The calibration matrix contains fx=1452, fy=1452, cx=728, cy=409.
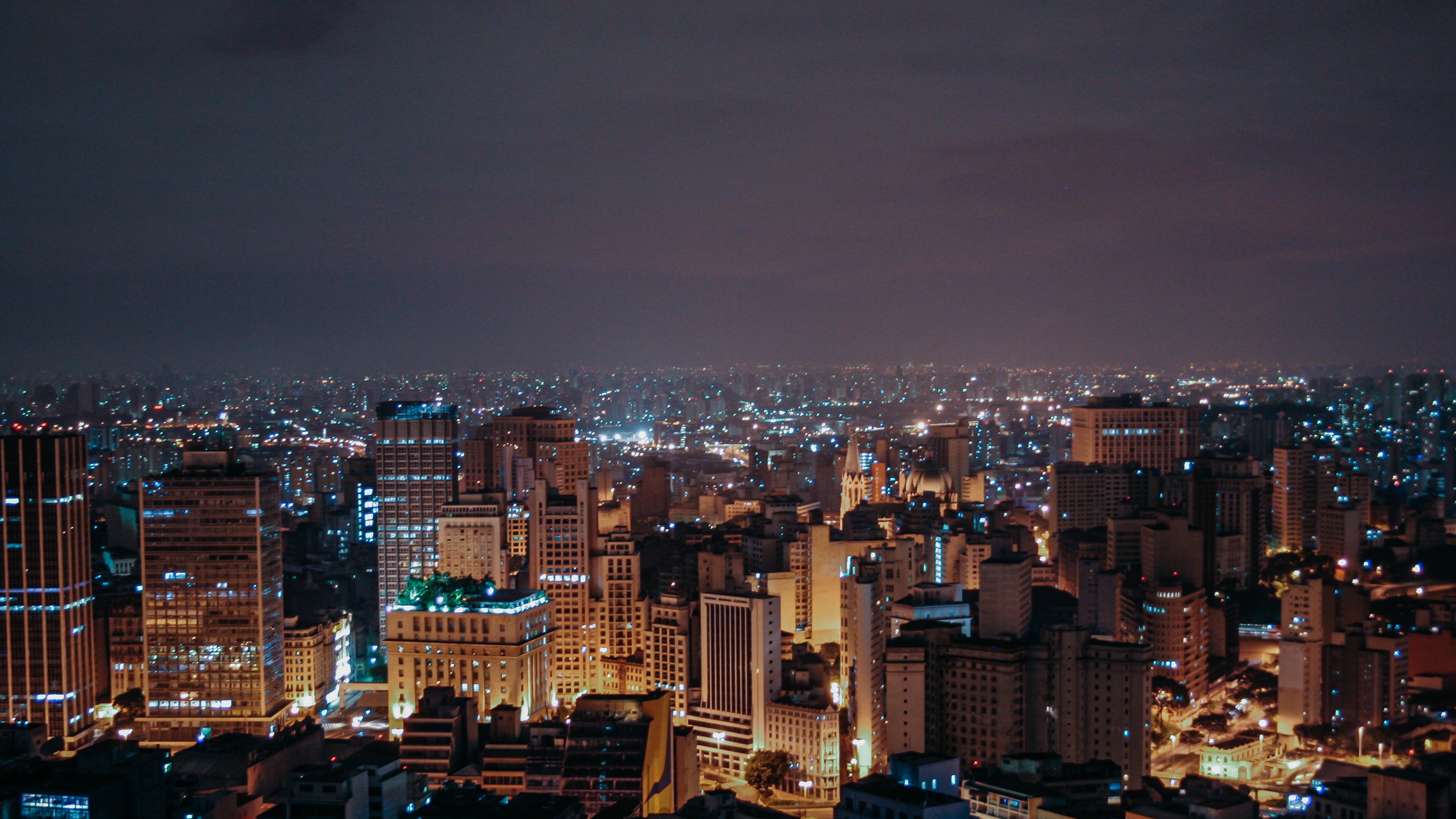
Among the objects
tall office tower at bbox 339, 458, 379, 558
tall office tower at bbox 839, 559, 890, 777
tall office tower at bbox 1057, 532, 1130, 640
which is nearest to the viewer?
tall office tower at bbox 839, 559, 890, 777

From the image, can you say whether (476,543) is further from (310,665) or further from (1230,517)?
(1230,517)

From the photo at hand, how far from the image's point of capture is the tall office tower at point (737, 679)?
14.4 metres

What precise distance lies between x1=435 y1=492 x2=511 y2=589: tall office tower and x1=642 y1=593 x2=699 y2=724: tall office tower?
3.02 m

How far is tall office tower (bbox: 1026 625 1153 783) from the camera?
13414mm

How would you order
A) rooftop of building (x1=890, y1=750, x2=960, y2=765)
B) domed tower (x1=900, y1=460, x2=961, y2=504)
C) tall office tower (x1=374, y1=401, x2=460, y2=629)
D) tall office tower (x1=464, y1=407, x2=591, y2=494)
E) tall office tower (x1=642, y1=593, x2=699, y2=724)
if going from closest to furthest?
rooftop of building (x1=890, y1=750, x2=960, y2=765), tall office tower (x1=642, y1=593, x2=699, y2=724), tall office tower (x1=374, y1=401, x2=460, y2=629), tall office tower (x1=464, y1=407, x2=591, y2=494), domed tower (x1=900, y1=460, x2=961, y2=504)

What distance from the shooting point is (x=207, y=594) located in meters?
16.6

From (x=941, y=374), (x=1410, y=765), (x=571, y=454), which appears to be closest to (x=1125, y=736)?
(x=1410, y=765)

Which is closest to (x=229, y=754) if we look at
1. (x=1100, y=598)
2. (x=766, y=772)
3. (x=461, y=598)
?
(x=461, y=598)

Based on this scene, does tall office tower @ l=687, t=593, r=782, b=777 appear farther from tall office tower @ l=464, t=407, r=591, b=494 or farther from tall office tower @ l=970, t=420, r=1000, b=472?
tall office tower @ l=970, t=420, r=1000, b=472

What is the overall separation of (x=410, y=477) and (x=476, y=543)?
2890 mm

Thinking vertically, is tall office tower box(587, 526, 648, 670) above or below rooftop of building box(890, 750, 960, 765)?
above

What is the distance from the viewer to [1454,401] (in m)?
24.5

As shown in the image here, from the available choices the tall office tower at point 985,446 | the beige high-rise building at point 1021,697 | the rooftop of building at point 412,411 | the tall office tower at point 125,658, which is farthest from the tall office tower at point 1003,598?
the tall office tower at point 985,446

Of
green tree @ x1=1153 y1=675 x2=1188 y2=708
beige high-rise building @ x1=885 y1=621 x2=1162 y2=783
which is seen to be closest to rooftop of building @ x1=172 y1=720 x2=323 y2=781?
beige high-rise building @ x1=885 y1=621 x2=1162 y2=783
